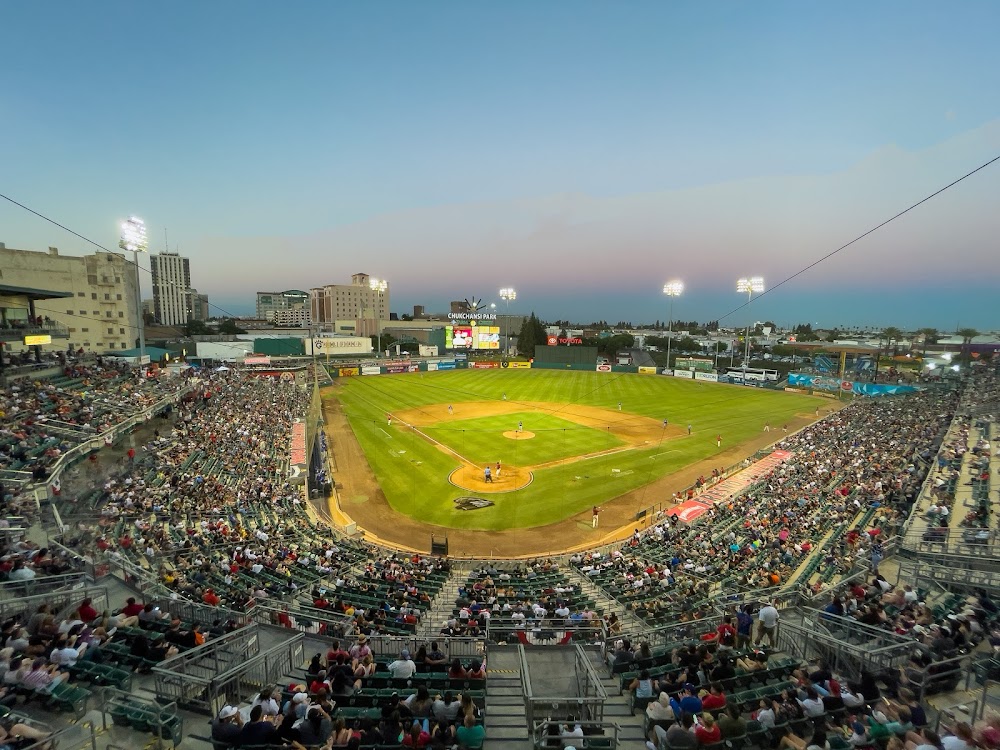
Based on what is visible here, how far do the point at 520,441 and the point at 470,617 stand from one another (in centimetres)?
2599

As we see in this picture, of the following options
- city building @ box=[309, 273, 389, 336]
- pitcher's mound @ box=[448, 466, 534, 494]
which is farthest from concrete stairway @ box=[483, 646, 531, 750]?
city building @ box=[309, 273, 389, 336]

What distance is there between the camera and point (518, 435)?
131 feet

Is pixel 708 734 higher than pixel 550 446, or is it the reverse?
pixel 708 734

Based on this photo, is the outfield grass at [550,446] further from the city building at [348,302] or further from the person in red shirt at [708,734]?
the city building at [348,302]

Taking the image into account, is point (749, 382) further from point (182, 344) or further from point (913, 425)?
point (182, 344)

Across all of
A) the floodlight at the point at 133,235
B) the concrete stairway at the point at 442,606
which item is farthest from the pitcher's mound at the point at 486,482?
the floodlight at the point at 133,235

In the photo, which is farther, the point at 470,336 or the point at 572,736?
the point at 470,336

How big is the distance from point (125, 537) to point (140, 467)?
8.57 m

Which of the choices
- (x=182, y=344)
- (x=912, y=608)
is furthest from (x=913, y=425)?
(x=182, y=344)

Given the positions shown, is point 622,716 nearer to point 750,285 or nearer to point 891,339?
point 750,285

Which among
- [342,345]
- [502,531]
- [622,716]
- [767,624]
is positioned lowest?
[502,531]

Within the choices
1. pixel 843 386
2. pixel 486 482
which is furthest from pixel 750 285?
pixel 486 482

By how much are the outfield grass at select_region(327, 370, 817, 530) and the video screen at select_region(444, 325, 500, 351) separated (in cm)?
1012

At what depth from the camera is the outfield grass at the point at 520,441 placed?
34.2 metres
